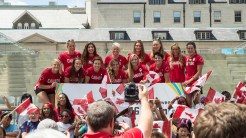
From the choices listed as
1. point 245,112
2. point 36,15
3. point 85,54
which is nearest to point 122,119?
point 85,54

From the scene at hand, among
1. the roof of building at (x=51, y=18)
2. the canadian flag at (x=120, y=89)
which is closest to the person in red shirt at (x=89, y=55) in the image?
the canadian flag at (x=120, y=89)

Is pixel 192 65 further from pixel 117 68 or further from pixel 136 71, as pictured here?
pixel 117 68

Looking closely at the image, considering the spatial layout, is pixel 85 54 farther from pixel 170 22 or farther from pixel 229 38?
pixel 170 22

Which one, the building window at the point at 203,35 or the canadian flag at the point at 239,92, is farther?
the building window at the point at 203,35

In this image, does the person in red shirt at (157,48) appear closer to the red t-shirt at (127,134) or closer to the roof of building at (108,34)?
the red t-shirt at (127,134)

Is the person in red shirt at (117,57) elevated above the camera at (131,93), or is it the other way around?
the person in red shirt at (117,57)

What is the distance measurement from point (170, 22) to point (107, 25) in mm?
8155

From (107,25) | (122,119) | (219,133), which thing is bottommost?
(122,119)

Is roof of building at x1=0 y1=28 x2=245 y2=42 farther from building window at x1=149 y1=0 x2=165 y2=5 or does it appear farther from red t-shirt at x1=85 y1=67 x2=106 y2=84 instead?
red t-shirt at x1=85 y1=67 x2=106 y2=84

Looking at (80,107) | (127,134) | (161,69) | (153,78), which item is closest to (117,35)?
(161,69)

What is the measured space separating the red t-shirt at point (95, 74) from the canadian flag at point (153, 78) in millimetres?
888

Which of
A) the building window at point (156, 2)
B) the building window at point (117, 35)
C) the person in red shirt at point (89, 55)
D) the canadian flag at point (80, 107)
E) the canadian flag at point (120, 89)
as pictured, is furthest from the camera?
the building window at point (156, 2)

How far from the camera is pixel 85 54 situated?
1095 centimetres

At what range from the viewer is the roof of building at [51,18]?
73419 millimetres
